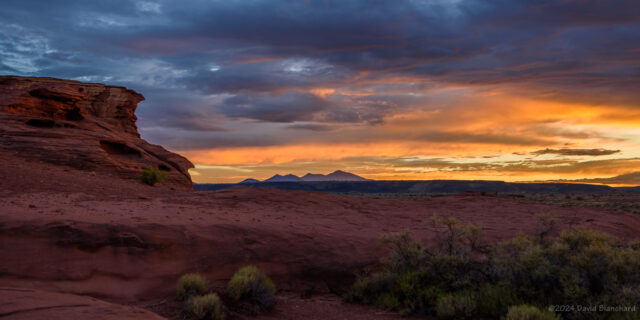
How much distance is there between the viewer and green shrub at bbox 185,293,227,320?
24.1 ft

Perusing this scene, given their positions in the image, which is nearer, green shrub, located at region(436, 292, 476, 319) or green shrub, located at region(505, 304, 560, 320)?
green shrub, located at region(505, 304, 560, 320)

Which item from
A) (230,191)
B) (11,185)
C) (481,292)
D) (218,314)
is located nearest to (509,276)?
(481,292)

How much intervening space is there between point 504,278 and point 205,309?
6.01 metres

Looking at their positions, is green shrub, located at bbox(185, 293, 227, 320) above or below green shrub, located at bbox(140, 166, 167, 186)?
below

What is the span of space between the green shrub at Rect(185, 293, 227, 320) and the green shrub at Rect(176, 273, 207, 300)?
566mm

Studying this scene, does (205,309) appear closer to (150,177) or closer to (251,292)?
(251,292)

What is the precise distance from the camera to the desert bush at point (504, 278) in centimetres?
716

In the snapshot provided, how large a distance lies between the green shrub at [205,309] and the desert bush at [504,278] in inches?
130

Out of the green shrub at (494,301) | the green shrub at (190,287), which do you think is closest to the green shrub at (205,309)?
the green shrub at (190,287)

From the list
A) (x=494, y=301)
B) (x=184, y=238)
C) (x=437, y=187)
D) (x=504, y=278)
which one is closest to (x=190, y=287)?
(x=184, y=238)

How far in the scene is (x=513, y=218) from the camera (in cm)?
1847

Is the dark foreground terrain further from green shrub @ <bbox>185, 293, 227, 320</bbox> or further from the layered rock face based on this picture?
the layered rock face

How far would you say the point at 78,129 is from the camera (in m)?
32.2

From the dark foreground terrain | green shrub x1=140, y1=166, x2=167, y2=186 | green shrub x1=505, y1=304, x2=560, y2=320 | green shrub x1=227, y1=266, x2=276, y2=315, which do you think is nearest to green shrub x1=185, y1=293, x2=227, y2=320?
the dark foreground terrain
